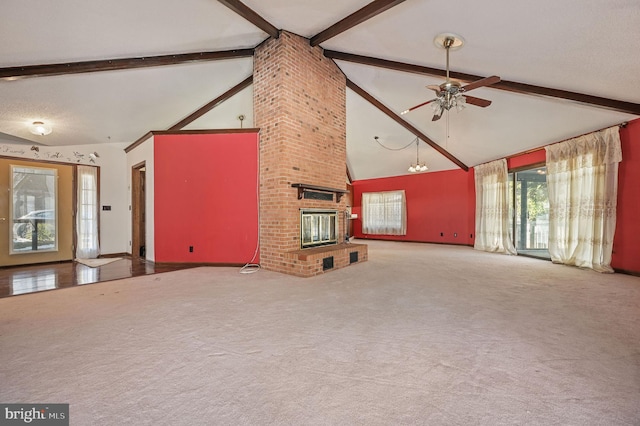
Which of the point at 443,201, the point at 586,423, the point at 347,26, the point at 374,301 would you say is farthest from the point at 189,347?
the point at 443,201

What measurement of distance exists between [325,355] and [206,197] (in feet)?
12.8

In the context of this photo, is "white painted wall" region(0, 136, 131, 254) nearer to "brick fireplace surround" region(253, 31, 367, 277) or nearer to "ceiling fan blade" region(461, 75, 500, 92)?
"brick fireplace surround" region(253, 31, 367, 277)

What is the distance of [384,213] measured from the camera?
1023 cm

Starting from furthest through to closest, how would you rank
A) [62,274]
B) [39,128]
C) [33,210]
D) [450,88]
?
[33,210]
[39,128]
[62,274]
[450,88]

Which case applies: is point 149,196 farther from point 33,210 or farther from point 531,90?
point 531,90

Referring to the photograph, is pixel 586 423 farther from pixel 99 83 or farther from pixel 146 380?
pixel 99 83

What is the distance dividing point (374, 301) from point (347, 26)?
3.46 m

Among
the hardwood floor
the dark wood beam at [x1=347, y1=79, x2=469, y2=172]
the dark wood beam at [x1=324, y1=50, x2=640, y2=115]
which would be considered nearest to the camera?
the hardwood floor

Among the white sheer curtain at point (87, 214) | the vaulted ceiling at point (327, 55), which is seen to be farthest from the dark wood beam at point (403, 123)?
the white sheer curtain at point (87, 214)

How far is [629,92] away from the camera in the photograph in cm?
374

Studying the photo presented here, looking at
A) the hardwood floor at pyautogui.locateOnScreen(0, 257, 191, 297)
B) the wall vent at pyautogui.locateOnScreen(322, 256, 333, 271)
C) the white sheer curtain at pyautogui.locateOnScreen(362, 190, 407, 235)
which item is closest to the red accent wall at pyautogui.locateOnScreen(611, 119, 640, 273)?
the wall vent at pyautogui.locateOnScreen(322, 256, 333, 271)

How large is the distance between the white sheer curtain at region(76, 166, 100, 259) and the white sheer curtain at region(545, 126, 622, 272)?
30.0 feet

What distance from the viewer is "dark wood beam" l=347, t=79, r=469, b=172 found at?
5.88m

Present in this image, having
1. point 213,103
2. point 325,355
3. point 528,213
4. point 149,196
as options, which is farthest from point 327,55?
point 528,213
